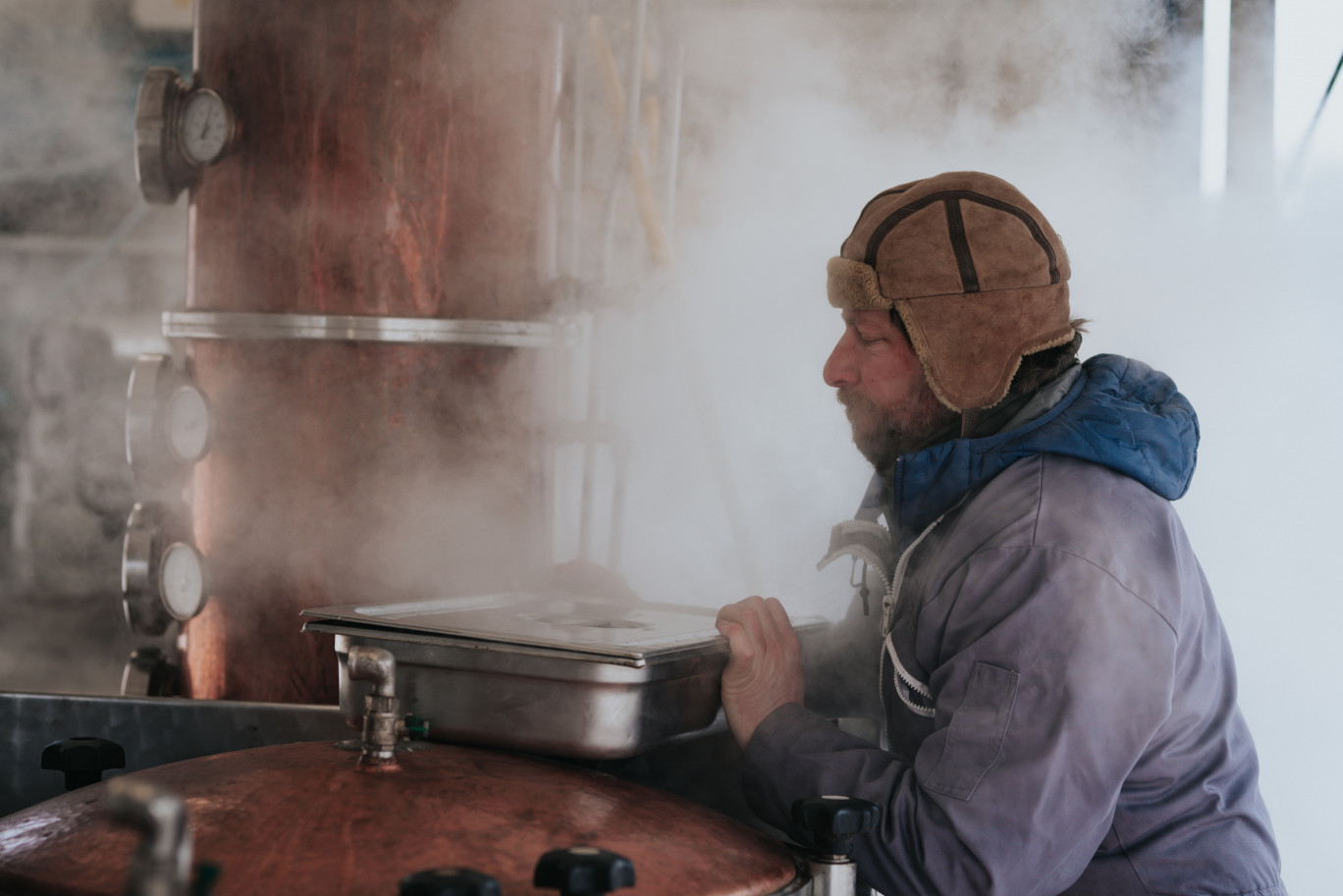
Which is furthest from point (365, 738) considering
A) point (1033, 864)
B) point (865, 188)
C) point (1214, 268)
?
point (1214, 268)

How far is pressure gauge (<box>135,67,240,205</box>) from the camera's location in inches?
74.7

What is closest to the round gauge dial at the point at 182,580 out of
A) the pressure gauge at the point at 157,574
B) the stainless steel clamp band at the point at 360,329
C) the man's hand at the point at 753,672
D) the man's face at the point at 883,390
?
the pressure gauge at the point at 157,574

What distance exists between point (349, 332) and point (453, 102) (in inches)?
18.2

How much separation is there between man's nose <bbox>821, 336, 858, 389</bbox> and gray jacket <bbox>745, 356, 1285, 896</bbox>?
206 mm

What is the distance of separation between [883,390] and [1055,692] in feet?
1.78

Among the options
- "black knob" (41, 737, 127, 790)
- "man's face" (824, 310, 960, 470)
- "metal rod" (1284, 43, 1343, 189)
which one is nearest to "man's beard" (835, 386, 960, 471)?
"man's face" (824, 310, 960, 470)

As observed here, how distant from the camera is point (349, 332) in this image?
6.15ft

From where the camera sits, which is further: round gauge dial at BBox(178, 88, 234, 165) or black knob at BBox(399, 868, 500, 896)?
round gauge dial at BBox(178, 88, 234, 165)

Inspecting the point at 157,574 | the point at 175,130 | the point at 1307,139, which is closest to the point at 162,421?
the point at 157,574

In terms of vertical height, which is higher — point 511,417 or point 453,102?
point 453,102

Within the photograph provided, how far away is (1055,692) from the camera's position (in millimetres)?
1167

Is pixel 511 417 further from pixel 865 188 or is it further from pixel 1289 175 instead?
pixel 1289 175

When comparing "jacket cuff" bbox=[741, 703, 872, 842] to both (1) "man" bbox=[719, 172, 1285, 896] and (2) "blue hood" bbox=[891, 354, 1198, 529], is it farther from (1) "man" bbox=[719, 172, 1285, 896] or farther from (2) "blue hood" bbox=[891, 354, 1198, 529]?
(2) "blue hood" bbox=[891, 354, 1198, 529]

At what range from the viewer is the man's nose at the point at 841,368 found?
158cm
